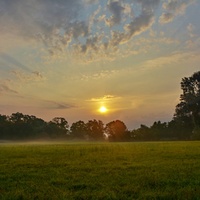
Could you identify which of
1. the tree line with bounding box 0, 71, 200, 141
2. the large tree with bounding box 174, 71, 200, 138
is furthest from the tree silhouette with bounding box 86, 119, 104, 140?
the large tree with bounding box 174, 71, 200, 138

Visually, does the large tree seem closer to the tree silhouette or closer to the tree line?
the tree line

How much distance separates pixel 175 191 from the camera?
10930 millimetres

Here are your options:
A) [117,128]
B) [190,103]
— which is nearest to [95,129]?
[117,128]

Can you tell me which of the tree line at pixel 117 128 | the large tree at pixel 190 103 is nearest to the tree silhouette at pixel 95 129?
the tree line at pixel 117 128

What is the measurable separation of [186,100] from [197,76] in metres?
11.4

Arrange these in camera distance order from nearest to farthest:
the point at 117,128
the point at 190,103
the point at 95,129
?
the point at 190,103
the point at 117,128
the point at 95,129

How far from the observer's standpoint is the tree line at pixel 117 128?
357 ft

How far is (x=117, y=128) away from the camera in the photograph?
152 metres

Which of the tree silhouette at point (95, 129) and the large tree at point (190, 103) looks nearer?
the large tree at point (190, 103)

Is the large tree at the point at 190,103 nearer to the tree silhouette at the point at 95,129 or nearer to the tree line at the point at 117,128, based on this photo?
the tree line at the point at 117,128

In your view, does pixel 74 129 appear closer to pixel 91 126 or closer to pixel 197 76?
pixel 91 126


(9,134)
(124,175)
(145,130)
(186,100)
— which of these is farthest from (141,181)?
(9,134)

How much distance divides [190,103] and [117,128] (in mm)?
54678

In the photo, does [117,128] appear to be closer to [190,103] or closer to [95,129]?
[95,129]
